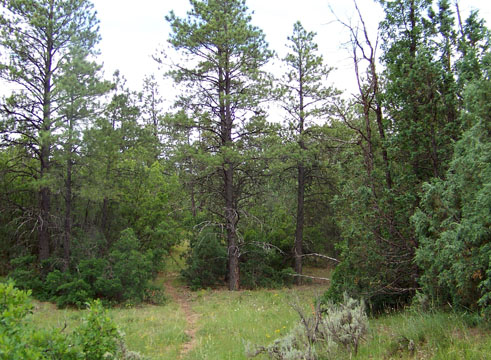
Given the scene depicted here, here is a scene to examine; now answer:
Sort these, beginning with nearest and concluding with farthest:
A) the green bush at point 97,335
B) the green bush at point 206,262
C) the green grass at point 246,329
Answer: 1. the green bush at point 97,335
2. the green grass at point 246,329
3. the green bush at point 206,262

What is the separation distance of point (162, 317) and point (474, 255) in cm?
884

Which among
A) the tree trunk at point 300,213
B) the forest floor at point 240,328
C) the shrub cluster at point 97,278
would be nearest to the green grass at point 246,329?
the forest floor at point 240,328

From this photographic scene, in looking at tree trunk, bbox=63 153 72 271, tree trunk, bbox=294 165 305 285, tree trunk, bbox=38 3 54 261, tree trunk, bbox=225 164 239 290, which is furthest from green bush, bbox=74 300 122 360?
tree trunk, bbox=294 165 305 285

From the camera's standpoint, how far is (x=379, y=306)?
8570 mm

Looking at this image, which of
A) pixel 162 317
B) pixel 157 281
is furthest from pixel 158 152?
pixel 162 317

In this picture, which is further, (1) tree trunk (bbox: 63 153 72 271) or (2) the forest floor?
(1) tree trunk (bbox: 63 153 72 271)

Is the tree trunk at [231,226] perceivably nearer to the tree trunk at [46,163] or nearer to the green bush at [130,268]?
the green bush at [130,268]

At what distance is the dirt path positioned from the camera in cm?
815

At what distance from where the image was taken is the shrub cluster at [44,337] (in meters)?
2.95

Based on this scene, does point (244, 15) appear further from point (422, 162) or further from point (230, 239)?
point (422, 162)

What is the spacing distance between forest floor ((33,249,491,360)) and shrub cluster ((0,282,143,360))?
142 cm

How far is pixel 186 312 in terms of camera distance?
42.4 ft

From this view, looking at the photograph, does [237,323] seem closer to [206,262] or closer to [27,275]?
[27,275]

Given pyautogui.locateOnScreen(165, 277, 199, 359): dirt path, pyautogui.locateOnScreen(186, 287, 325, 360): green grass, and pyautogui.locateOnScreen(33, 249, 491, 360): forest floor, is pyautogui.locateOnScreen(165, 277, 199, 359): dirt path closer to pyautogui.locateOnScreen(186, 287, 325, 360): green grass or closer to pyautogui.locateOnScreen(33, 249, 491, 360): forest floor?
pyautogui.locateOnScreen(33, 249, 491, 360): forest floor
